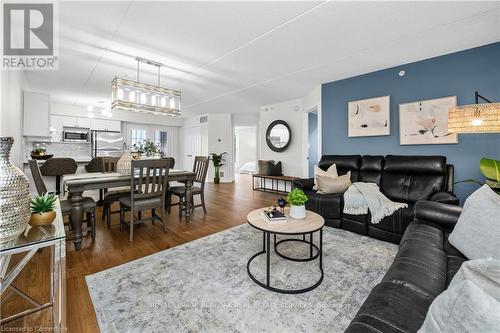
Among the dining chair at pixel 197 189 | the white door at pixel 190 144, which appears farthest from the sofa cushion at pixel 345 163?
the white door at pixel 190 144

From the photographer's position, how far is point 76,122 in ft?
20.6

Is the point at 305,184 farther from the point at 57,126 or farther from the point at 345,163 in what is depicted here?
the point at 57,126

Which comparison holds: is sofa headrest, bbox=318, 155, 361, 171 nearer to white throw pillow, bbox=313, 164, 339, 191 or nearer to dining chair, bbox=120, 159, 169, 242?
white throw pillow, bbox=313, 164, 339, 191

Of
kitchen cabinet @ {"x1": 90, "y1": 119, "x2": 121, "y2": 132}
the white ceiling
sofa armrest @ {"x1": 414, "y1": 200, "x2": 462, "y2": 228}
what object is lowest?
sofa armrest @ {"x1": 414, "y1": 200, "x2": 462, "y2": 228}

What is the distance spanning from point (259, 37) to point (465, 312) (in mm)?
2879

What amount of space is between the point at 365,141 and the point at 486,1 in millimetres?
2135

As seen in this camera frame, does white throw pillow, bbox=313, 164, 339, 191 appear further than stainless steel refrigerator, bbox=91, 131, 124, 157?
No

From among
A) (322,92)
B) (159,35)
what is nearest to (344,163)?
(322,92)

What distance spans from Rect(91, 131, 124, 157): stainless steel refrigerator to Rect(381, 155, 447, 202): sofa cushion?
24.0 feet

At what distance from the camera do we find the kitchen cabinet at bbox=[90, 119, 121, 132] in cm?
653

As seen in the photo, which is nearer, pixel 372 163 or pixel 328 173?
pixel 372 163

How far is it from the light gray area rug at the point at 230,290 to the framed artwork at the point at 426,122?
1831 millimetres

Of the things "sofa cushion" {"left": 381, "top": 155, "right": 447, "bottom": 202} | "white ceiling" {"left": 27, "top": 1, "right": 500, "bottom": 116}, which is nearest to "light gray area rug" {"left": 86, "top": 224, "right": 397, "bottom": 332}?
"sofa cushion" {"left": 381, "top": 155, "right": 447, "bottom": 202}

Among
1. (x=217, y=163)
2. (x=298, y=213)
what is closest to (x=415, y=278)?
(x=298, y=213)
